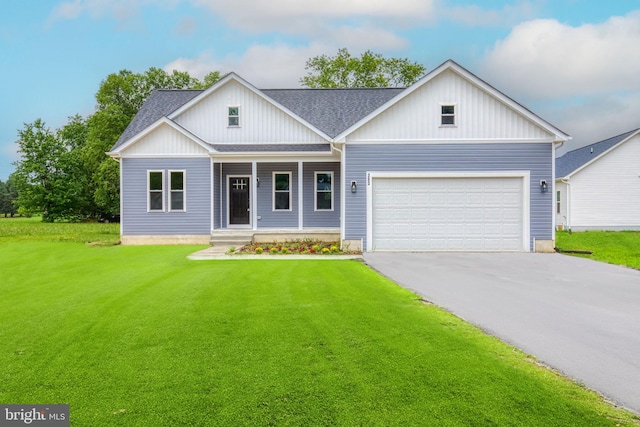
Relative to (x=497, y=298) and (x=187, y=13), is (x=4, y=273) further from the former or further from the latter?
(x=187, y=13)

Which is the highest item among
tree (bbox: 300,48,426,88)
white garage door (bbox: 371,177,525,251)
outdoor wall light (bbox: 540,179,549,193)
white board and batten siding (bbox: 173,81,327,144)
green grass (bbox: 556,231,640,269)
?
tree (bbox: 300,48,426,88)

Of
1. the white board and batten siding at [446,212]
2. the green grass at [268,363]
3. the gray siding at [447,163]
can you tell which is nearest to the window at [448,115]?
the gray siding at [447,163]

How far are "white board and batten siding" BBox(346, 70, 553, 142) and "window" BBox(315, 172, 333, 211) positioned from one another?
12.9 feet

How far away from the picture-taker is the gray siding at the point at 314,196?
682 inches

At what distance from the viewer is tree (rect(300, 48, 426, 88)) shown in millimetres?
36719

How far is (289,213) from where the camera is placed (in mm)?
17422

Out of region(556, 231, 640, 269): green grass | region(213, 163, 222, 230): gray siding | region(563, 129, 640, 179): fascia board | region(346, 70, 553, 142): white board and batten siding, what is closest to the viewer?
region(556, 231, 640, 269): green grass

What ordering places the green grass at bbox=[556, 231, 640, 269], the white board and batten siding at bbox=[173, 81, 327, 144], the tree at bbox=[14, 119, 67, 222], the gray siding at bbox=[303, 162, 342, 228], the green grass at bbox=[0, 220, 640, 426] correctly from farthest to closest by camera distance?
the tree at bbox=[14, 119, 67, 222], the white board and batten siding at bbox=[173, 81, 327, 144], the gray siding at bbox=[303, 162, 342, 228], the green grass at bbox=[556, 231, 640, 269], the green grass at bbox=[0, 220, 640, 426]

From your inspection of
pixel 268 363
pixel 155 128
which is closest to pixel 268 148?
pixel 155 128

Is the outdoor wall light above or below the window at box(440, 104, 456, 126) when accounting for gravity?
below

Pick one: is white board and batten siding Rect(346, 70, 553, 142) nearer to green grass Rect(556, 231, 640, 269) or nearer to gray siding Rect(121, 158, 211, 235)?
green grass Rect(556, 231, 640, 269)

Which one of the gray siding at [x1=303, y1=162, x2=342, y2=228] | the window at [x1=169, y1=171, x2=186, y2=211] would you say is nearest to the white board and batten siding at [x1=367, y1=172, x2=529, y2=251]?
the gray siding at [x1=303, y1=162, x2=342, y2=228]

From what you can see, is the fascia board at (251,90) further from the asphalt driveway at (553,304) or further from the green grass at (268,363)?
the green grass at (268,363)

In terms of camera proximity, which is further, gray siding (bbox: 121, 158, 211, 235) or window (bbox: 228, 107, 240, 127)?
window (bbox: 228, 107, 240, 127)
